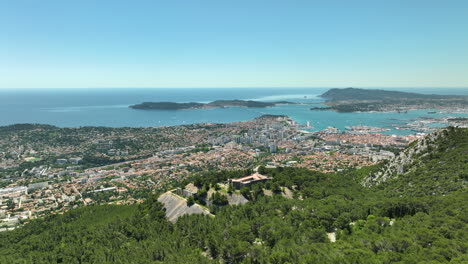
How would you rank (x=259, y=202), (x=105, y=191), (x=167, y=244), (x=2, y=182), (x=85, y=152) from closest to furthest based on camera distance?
(x=167, y=244) → (x=259, y=202) → (x=105, y=191) → (x=2, y=182) → (x=85, y=152)

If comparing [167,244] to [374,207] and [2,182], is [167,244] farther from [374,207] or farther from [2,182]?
[2,182]

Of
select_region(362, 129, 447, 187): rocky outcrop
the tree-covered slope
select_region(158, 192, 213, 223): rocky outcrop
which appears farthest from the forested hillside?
select_region(158, 192, 213, 223): rocky outcrop

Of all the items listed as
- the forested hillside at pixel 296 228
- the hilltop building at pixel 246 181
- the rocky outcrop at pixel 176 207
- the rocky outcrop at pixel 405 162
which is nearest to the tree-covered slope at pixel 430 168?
the rocky outcrop at pixel 405 162

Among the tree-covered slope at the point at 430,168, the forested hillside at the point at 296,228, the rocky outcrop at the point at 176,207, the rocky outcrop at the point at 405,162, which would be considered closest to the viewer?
the forested hillside at the point at 296,228

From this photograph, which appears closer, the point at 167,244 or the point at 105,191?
the point at 167,244

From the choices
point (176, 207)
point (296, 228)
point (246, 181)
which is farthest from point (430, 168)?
point (176, 207)

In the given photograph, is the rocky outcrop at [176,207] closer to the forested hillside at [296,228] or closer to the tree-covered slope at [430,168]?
the forested hillside at [296,228]

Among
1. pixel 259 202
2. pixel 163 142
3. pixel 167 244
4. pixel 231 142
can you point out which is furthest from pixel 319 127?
pixel 167 244
